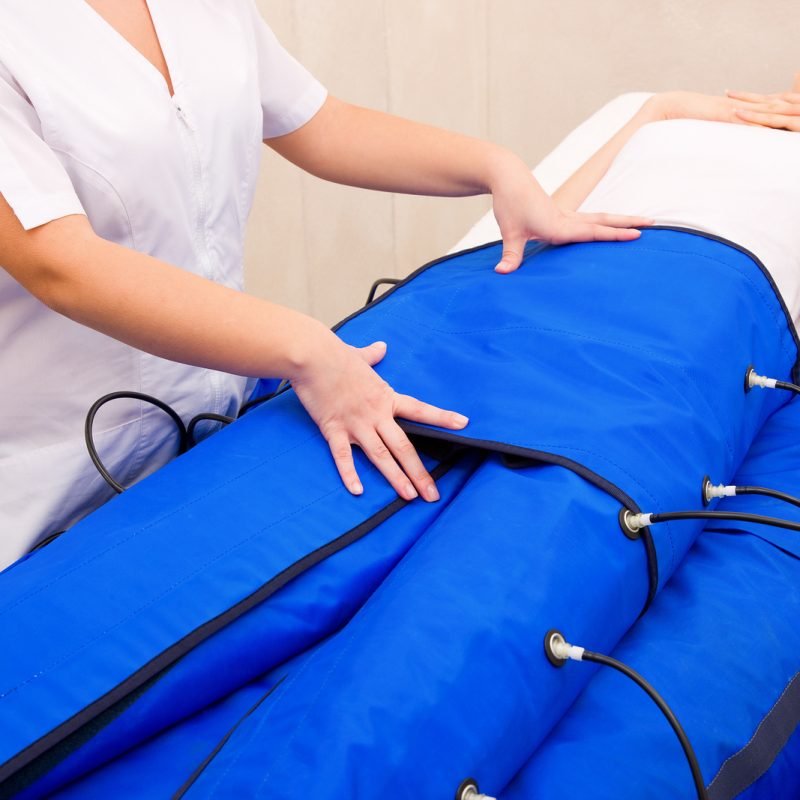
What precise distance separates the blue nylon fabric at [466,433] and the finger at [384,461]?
0.04ft

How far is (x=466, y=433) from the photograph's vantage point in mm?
946

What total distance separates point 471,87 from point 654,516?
6.07 ft

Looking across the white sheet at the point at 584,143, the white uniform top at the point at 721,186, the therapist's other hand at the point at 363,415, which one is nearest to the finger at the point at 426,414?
the therapist's other hand at the point at 363,415

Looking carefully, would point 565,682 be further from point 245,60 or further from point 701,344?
point 245,60

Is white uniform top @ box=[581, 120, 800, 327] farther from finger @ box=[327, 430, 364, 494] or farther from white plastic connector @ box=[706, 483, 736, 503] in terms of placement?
finger @ box=[327, 430, 364, 494]

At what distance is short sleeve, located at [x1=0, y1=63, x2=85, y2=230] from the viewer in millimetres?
907

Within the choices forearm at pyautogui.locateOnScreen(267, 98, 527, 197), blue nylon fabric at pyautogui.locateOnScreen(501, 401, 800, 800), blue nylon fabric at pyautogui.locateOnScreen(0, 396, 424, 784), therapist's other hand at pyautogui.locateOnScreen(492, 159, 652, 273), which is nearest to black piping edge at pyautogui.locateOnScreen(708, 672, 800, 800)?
blue nylon fabric at pyautogui.locateOnScreen(501, 401, 800, 800)

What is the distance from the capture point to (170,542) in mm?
861

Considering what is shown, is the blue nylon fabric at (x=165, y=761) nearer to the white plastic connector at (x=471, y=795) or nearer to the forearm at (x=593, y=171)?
the white plastic connector at (x=471, y=795)

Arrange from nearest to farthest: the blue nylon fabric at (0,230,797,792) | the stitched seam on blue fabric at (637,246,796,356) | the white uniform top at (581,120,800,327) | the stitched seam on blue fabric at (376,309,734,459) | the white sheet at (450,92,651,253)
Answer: the blue nylon fabric at (0,230,797,792)
the stitched seam on blue fabric at (376,309,734,459)
the stitched seam on blue fabric at (637,246,796,356)
the white uniform top at (581,120,800,327)
the white sheet at (450,92,651,253)

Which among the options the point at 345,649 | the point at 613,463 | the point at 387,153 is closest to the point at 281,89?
the point at 387,153

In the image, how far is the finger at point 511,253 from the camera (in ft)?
3.98

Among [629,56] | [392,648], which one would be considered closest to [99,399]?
[392,648]

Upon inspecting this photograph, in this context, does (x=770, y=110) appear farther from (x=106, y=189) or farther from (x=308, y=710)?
(x=308, y=710)
